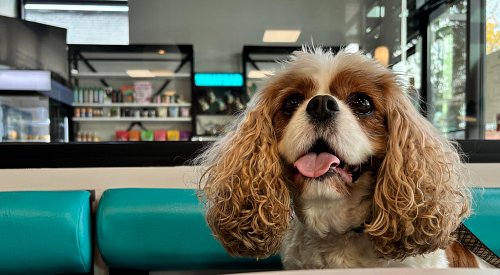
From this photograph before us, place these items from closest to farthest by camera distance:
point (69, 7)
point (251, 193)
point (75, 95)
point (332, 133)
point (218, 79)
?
point (332, 133) → point (251, 193) → point (69, 7) → point (75, 95) → point (218, 79)

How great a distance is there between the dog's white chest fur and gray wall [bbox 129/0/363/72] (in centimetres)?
248

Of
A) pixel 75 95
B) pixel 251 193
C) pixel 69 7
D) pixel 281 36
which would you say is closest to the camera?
pixel 251 193

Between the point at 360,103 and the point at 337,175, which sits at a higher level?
the point at 360,103

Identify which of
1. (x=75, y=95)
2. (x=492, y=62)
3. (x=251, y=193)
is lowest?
(x=251, y=193)

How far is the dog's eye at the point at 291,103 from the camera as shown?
100cm

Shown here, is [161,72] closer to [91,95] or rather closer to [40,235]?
[91,95]

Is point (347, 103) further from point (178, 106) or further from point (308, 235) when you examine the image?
point (178, 106)

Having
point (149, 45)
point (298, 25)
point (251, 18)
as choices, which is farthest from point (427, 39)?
point (149, 45)

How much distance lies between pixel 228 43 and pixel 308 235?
2798 mm

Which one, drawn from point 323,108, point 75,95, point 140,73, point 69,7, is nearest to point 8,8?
point 69,7

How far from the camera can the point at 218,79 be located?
3.52 metres

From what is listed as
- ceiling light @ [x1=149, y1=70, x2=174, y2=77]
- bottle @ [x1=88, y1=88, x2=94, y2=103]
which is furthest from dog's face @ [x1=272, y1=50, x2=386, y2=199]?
ceiling light @ [x1=149, y1=70, x2=174, y2=77]

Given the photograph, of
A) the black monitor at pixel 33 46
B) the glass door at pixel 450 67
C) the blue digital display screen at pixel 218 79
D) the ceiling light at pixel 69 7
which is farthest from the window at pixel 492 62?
the black monitor at pixel 33 46

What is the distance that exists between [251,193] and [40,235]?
79 centimetres
